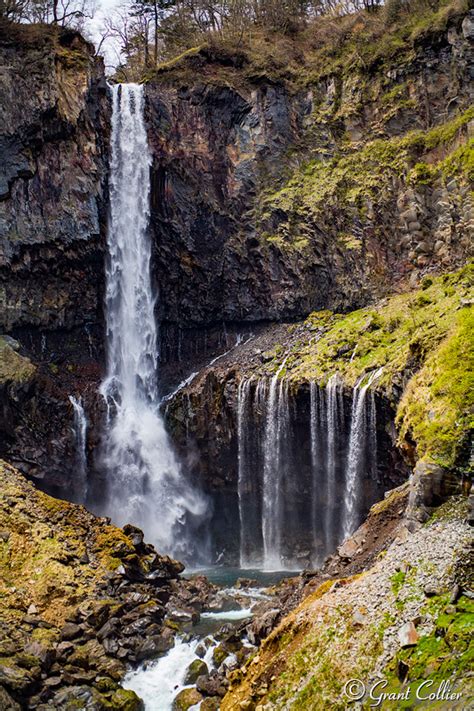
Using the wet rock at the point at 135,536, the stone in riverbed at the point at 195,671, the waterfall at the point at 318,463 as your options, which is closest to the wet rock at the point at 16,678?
the stone in riverbed at the point at 195,671

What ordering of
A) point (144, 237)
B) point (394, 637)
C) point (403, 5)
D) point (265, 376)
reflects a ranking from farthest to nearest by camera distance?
1. point (403, 5)
2. point (144, 237)
3. point (265, 376)
4. point (394, 637)

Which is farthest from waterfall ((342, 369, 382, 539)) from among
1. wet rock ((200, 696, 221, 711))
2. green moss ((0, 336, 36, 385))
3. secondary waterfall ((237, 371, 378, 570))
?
green moss ((0, 336, 36, 385))

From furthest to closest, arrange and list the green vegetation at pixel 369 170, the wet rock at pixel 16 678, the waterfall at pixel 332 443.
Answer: the green vegetation at pixel 369 170 < the waterfall at pixel 332 443 < the wet rock at pixel 16 678

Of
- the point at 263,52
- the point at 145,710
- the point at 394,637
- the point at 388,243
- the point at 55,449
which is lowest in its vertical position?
the point at 145,710

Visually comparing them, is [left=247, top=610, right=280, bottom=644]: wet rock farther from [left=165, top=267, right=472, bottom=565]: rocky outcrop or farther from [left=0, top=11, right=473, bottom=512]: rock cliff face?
[left=0, top=11, right=473, bottom=512]: rock cliff face

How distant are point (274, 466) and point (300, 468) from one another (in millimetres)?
1397

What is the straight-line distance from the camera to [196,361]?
128 feet

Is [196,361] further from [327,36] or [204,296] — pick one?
[327,36]

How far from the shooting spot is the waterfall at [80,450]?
33.1 metres

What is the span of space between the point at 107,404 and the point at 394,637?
27.2 meters

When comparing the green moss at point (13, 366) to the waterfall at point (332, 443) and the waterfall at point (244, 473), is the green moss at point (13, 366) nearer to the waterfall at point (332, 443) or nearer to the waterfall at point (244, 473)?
the waterfall at point (244, 473)

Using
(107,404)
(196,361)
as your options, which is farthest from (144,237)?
(107,404)

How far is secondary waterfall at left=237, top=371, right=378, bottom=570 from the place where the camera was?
25859 mm

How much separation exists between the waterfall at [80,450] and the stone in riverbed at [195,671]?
18.6 meters
